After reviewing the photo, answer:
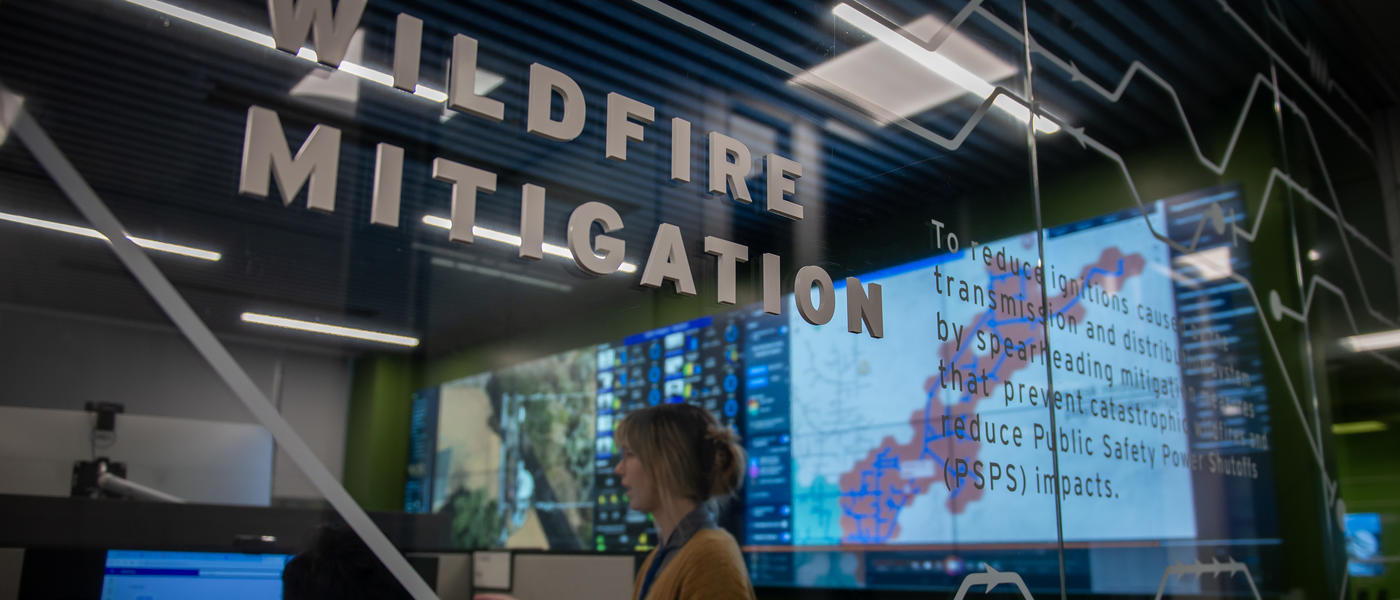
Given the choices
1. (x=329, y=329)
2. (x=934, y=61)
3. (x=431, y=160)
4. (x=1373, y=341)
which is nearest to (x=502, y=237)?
(x=431, y=160)

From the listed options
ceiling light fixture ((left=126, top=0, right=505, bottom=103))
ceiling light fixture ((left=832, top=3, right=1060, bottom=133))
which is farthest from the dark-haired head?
ceiling light fixture ((left=832, top=3, right=1060, bottom=133))

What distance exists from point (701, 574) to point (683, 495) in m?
0.11

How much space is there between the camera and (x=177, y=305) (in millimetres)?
985

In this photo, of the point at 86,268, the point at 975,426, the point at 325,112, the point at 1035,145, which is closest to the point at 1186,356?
the point at 1035,145

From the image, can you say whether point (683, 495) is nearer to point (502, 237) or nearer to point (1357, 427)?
point (502, 237)

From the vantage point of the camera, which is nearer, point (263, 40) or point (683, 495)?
point (263, 40)

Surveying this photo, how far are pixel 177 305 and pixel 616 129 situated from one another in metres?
0.60

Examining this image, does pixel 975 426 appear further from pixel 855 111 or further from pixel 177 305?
pixel 177 305

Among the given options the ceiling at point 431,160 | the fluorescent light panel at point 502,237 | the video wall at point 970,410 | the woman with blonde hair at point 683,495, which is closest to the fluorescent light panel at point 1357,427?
the video wall at point 970,410

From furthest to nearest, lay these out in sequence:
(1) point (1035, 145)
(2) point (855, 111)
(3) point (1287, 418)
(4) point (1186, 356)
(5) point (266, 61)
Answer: (3) point (1287, 418) → (4) point (1186, 356) → (1) point (1035, 145) → (2) point (855, 111) → (5) point (266, 61)

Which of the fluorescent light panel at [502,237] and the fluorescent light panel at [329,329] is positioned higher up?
the fluorescent light panel at [502,237]

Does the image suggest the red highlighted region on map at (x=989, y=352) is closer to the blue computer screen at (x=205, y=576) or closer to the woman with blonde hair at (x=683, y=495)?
the woman with blonde hair at (x=683, y=495)

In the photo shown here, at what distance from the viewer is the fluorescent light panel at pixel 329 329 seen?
101cm

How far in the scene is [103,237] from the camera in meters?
0.95
